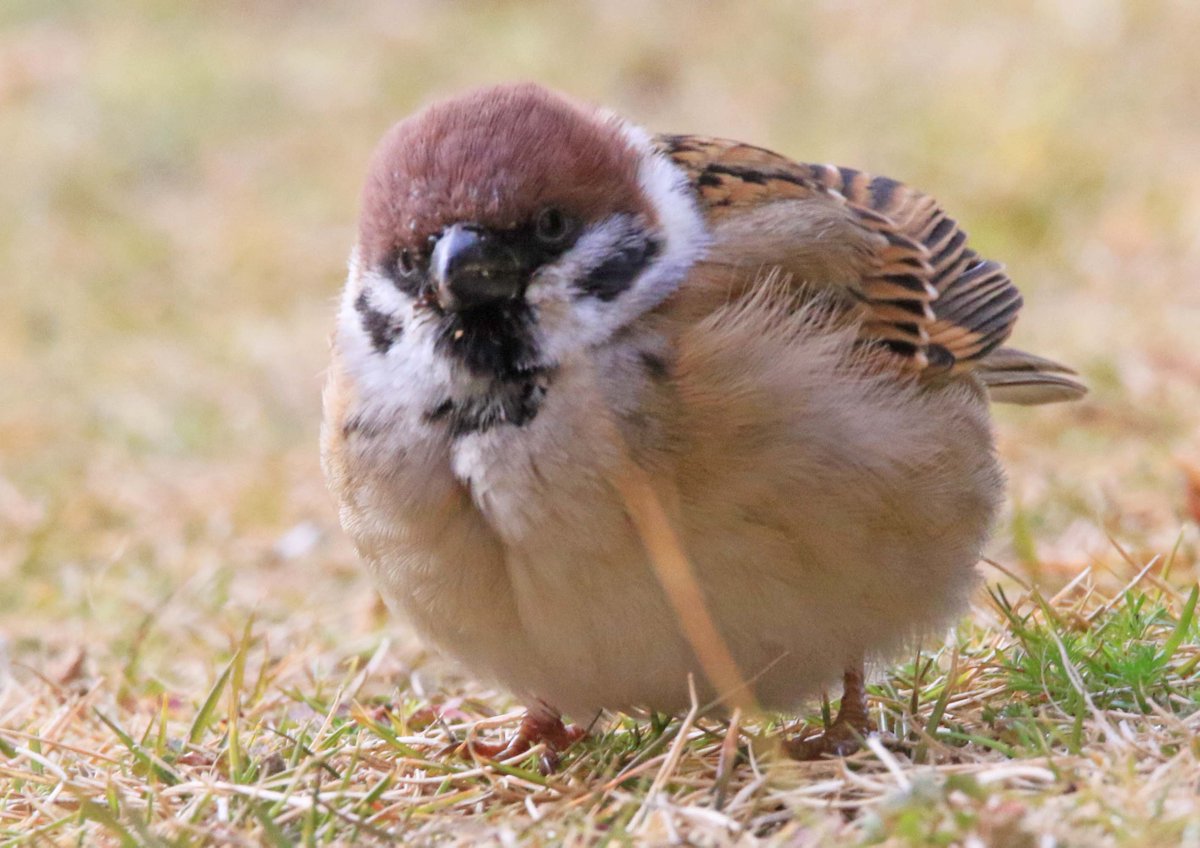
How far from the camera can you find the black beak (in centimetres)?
304

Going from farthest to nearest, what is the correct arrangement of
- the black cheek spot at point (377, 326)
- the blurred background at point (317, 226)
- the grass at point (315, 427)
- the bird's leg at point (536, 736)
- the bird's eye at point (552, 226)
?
the blurred background at point (317, 226)
the bird's leg at point (536, 736)
the black cheek spot at point (377, 326)
the bird's eye at point (552, 226)
the grass at point (315, 427)

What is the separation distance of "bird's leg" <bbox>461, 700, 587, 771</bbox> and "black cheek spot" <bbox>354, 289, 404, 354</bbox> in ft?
2.76

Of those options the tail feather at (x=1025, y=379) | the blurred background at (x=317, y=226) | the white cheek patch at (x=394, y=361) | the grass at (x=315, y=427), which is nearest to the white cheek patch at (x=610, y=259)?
the white cheek patch at (x=394, y=361)

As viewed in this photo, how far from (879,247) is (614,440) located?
3.67 ft

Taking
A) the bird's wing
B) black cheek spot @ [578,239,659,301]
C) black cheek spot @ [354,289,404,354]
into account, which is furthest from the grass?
black cheek spot @ [578,239,659,301]

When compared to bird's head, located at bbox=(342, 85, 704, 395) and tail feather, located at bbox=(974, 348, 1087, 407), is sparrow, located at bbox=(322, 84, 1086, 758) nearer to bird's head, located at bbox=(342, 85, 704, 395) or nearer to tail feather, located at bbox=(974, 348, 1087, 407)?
bird's head, located at bbox=(342, 85, 704, 395)

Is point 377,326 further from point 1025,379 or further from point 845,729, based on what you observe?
point 1025,379

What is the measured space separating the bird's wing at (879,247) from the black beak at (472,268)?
580 millimetres

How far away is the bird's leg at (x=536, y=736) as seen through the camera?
3504 millimetres

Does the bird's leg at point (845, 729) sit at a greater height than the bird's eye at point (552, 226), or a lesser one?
lesser

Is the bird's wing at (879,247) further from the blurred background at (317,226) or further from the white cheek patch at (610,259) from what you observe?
the blurred background at (317,226)

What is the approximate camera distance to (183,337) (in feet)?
27.0

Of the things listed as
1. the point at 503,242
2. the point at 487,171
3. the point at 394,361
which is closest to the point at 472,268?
the point at 503,242

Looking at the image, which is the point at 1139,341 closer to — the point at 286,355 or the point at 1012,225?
the point at 1012,225
